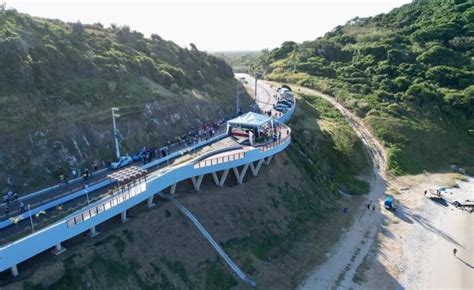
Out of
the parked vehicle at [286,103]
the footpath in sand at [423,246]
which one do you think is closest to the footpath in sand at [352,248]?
the footpath in sand at [423,246]

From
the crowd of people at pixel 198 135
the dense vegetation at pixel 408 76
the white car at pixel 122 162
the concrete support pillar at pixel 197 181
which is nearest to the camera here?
the concrete support pillar at pixel 197 181

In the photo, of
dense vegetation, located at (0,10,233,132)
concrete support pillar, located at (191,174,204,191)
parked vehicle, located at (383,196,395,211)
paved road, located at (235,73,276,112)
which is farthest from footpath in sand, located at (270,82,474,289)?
dense vegetation, located at (0,10,233,132)

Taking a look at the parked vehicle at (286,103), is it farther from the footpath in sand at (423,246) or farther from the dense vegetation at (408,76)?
the footpath in sand at (423,246)

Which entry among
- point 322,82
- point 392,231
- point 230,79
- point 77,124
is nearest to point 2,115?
point 77,124

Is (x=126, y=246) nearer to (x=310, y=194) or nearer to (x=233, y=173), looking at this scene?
(x=233, y=173)

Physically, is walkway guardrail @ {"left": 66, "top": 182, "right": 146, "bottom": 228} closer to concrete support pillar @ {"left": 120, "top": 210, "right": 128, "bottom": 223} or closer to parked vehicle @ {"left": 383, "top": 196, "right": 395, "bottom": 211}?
concrete support pillar @ {"left": 120, "top": 210, "right": 128, "bottom": 223}

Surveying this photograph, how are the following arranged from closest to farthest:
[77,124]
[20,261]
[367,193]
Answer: [20,261] < [77,124] < [367,193]
